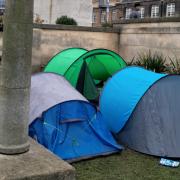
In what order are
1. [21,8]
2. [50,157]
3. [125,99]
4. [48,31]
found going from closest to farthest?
1. [21,8]
2. [50,157]
3. [125,99]
4. [48,31]

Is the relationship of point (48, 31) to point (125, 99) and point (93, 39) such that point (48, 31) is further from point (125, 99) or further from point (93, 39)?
point (125, 99)

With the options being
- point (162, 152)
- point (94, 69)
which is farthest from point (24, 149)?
point (94, 69)

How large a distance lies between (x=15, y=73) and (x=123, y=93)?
10.4ft

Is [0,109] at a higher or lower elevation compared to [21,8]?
lower

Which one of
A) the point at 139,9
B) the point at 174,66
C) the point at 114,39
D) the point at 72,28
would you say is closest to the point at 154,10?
the point at 139,9

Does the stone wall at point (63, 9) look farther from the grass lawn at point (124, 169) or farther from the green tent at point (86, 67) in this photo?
the grass lawn at point (124, 169)

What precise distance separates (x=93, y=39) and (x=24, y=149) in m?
10.1

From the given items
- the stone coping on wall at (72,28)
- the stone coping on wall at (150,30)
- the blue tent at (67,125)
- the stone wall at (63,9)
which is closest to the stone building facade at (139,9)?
the stone wall at (63,9)

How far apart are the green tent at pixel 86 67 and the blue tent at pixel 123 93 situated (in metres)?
1.95

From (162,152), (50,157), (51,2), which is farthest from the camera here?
(51,2)

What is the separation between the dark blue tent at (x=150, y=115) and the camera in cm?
657

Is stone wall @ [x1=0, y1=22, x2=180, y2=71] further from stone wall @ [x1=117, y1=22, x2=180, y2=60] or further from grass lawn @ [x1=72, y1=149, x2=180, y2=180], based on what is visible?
grass lawn @ [x1=72, y1=149, x2=180, y2=180]

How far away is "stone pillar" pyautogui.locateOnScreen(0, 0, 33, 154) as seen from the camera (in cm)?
432

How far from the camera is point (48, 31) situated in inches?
526
